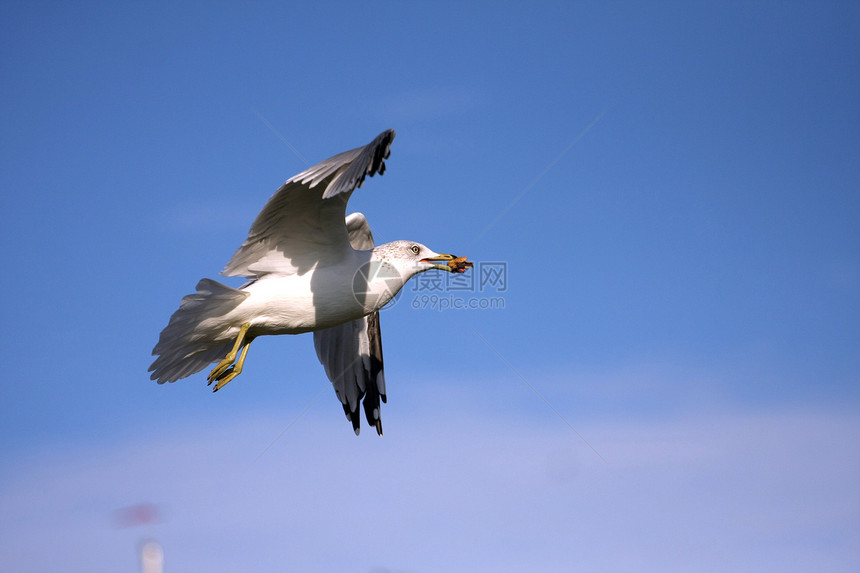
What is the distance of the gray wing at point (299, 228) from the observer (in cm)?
694

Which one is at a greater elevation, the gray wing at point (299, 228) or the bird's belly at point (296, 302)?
the gray wing at point (299, 228)

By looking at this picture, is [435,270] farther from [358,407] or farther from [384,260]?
[358,407]

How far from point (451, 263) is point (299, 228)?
1.51 metres

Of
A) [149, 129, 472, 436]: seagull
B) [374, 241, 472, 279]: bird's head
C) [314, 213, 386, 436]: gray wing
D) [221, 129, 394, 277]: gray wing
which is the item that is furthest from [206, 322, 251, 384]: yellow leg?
[314, 213, 386, 436]: gray wing

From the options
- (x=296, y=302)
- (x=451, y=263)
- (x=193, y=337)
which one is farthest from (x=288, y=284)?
(x=451, y=263)

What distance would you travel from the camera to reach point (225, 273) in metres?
8.11

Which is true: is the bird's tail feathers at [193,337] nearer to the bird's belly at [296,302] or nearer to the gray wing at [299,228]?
the bird's belly at [296,302]

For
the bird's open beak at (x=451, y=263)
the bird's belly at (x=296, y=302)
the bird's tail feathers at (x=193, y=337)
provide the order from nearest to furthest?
the bird's tail feathers at (x=193, y=337) → the bird's belly at (x=296, y=302) → the bird's open beak at (x=451, y=263)

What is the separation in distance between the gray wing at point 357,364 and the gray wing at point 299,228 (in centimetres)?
200

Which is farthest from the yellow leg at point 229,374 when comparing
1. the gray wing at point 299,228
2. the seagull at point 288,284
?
the gray wing at point 299,228

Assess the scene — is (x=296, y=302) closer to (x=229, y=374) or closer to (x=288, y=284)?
(x=288, y=284)

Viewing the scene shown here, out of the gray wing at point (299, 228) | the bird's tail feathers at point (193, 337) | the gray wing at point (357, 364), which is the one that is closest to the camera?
the gray wing at point (299, 228)

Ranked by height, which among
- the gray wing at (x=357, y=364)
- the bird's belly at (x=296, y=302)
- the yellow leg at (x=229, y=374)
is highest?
the gray wing at (x=357, y=364)

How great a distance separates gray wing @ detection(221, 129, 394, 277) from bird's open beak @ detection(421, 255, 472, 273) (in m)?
0.89
